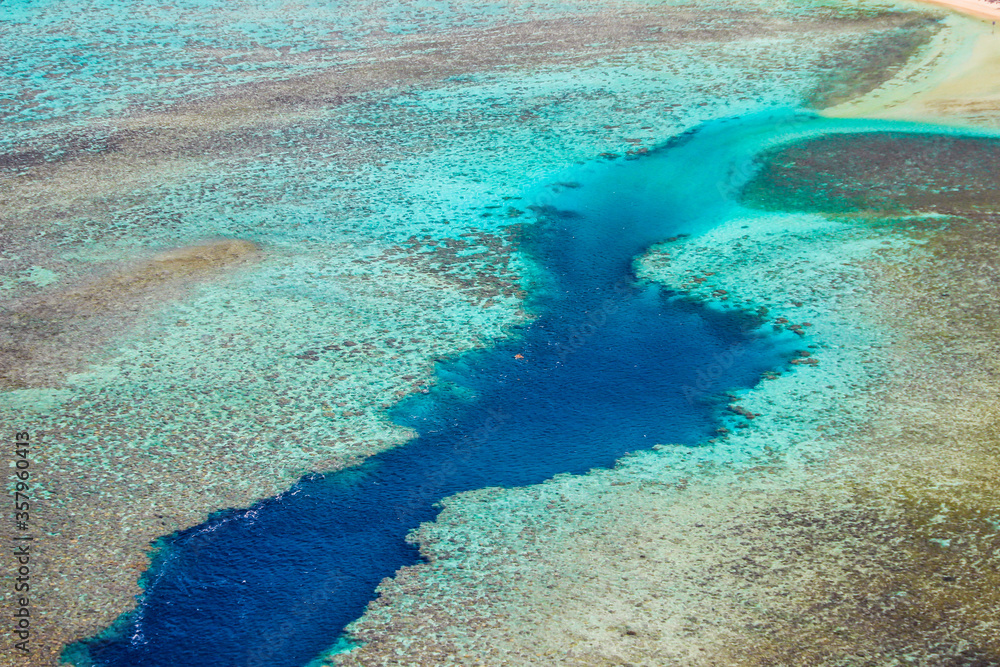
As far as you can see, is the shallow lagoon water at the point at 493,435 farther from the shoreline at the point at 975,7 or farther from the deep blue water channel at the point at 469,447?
the shoreline at the point at 975,7

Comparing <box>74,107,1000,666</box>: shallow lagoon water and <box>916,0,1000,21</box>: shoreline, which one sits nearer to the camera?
<box>74,107,1000,666</box>: shallow lagoon water

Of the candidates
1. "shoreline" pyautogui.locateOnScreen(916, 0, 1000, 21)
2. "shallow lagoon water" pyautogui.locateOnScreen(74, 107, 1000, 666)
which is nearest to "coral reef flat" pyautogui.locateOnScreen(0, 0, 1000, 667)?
"shallow lagoon water" pyautogui.locateOnScreen(74, 107, 1000, 666)

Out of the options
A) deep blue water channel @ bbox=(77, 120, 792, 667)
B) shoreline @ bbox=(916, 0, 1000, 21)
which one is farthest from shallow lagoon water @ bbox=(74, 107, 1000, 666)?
shoreline @ bbox=(916, 0, 1000, 21)

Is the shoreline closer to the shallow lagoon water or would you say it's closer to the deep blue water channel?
the shallow lagoon water

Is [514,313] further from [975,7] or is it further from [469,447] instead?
[975,7]

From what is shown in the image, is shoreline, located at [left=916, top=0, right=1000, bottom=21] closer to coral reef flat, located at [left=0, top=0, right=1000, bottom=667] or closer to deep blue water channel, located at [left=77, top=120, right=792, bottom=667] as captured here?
coral reef flat, located at [left=0, top=0, right=1000, bottom=667]

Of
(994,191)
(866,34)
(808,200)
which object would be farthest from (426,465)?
(866,34)

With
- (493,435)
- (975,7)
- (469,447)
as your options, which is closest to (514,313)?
(493,435)

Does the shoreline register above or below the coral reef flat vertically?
above
